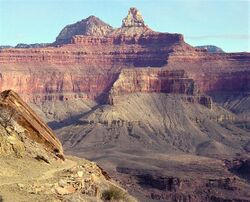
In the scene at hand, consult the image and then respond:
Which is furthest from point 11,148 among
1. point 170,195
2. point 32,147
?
point 170,195

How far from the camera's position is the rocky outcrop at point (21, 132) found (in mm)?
32219

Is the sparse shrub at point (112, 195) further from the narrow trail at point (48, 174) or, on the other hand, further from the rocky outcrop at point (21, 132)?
the rocky outcrop at point (21, 132)

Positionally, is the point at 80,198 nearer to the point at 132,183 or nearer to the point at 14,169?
the point at 14,169

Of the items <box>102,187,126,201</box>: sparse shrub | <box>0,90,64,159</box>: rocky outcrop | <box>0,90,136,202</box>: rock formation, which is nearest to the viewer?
<box>0,90,136,202</box>: rock formation

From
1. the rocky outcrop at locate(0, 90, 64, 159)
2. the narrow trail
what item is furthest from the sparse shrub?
the rocky outcrop at locate(0, 90, 64, 159)

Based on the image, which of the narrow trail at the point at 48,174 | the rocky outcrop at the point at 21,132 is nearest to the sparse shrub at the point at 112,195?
the narrow trail at the point at 48,174

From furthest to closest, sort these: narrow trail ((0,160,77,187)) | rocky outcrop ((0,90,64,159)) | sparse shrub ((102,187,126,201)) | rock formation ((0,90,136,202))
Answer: sparse shrub ((102,187,126,201))
rocky outcrop ((0,90,64,159))
narrow trail ((0,160,77,187))
rock formation ((0,90,136,202))

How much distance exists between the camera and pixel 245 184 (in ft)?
435

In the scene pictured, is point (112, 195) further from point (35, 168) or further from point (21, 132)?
point (21, 132)

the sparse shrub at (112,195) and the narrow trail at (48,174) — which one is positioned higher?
the narrow trail at (48,174)

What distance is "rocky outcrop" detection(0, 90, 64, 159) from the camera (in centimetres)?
3222

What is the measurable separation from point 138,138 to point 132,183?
51.6m

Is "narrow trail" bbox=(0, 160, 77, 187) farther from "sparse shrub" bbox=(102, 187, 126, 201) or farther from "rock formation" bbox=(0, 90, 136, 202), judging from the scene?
"sparse shrub" bbox=(102, 187, 126, 201)

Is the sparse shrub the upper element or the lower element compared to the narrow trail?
lower
